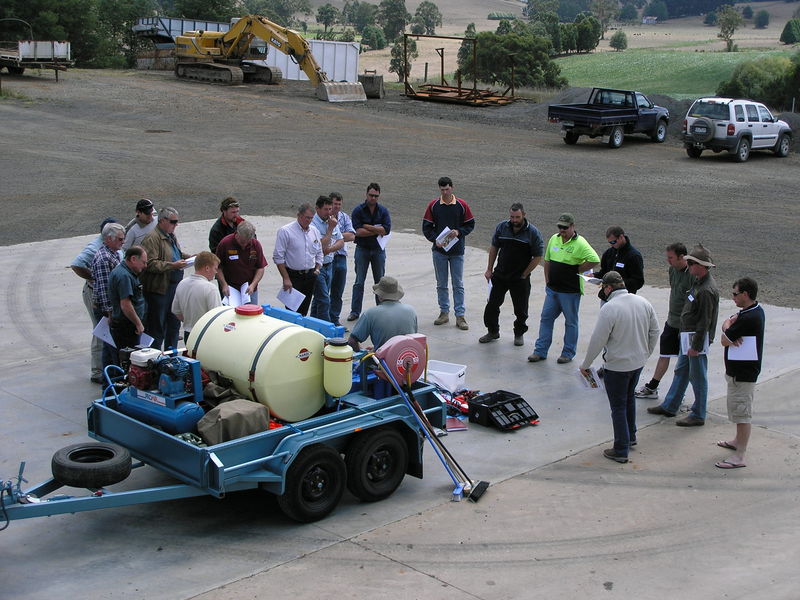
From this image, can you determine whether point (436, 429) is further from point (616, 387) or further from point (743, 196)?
point (743, 196)

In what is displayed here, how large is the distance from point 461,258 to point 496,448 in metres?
4.27

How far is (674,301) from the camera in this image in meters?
9.72

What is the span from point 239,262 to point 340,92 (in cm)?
3048

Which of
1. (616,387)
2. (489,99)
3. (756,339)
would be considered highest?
(489,99)

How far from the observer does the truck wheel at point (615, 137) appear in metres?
30.9

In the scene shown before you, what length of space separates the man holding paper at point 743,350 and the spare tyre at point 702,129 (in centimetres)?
2191

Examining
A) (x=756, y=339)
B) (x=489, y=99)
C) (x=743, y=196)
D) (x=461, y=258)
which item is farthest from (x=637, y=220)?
(x=489, y=99)

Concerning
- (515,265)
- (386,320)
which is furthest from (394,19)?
(386,320)

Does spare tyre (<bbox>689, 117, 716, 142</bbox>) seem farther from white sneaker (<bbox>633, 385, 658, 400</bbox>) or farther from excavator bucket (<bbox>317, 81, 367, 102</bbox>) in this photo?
white sneaker (<bbox>633, 385, 658, 400</bbox>)

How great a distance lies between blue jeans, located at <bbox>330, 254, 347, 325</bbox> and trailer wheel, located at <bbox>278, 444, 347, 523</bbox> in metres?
5.15

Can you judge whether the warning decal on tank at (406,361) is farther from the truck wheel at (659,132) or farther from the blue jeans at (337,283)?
the truck wheel at (659,132)

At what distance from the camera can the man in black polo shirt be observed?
37.7ft

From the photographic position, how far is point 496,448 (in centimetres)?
867

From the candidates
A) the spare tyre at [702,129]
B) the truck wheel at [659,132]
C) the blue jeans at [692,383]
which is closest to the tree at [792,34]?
the truck wheel at [659,132]
